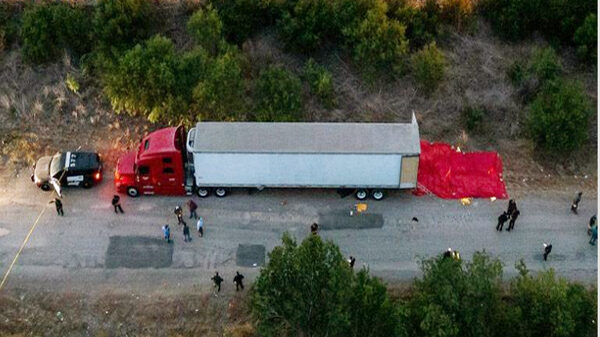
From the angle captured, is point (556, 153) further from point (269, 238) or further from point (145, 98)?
point (145, 98)

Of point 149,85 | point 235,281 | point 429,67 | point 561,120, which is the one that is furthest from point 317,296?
point 429,67

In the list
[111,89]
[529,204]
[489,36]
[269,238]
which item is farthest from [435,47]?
[111,89]

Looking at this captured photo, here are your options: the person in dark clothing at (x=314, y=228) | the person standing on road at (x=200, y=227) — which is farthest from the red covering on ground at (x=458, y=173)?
the person standing on road at (x=200, y=227)

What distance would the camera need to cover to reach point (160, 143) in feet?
90.6

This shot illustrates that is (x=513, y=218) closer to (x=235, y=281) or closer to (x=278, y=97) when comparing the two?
(x=235, y=281)

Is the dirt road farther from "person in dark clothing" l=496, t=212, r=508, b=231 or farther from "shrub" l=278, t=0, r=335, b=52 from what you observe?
"shrub" l=278, t=0, r=335, b=52

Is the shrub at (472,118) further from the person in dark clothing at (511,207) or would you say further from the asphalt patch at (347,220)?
the asphalt patch at (347,220)

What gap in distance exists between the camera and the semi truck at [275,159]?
87.0ft

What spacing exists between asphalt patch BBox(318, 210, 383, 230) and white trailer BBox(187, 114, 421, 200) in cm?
111

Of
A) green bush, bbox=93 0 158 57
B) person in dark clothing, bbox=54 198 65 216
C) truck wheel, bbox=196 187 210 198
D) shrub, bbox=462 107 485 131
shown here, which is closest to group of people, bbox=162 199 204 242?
truck wheel, bbox=196 187 210 198

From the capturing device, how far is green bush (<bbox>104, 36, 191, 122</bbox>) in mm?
29953

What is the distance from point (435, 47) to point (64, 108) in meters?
17.5

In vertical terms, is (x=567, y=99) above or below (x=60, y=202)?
above

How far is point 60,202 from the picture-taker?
27250 mm
